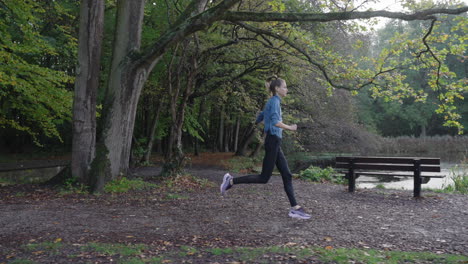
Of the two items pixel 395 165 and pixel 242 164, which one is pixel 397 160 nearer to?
pixel 395 165

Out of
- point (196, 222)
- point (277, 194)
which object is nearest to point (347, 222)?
point (196, 222)

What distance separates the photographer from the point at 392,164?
8.65m

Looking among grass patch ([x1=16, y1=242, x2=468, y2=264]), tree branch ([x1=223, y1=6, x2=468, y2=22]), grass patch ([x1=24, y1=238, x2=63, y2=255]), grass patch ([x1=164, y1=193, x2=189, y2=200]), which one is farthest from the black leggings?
grass patch ([x1=24, y1=238, x2=63, y2=255])

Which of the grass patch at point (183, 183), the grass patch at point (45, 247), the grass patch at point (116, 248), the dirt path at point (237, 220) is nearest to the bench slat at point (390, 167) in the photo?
the dirt path at point (237, 220)

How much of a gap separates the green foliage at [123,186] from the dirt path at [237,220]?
404 mm

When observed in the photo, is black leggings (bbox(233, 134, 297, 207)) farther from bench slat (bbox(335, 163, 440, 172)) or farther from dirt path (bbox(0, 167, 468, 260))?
bench slat (bbox(335, 163, 440, 172))

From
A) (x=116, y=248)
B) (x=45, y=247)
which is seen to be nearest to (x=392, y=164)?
(x=116, y=248)

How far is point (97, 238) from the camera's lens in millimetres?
4723

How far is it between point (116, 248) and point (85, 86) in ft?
16.0

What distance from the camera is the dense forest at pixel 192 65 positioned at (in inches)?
313

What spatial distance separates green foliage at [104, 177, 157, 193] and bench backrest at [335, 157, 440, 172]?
183 inches

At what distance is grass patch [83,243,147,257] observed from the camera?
13.3 ft

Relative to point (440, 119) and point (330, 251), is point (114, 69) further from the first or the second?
point (440, 119)

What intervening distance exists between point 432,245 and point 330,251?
4.62 feet
